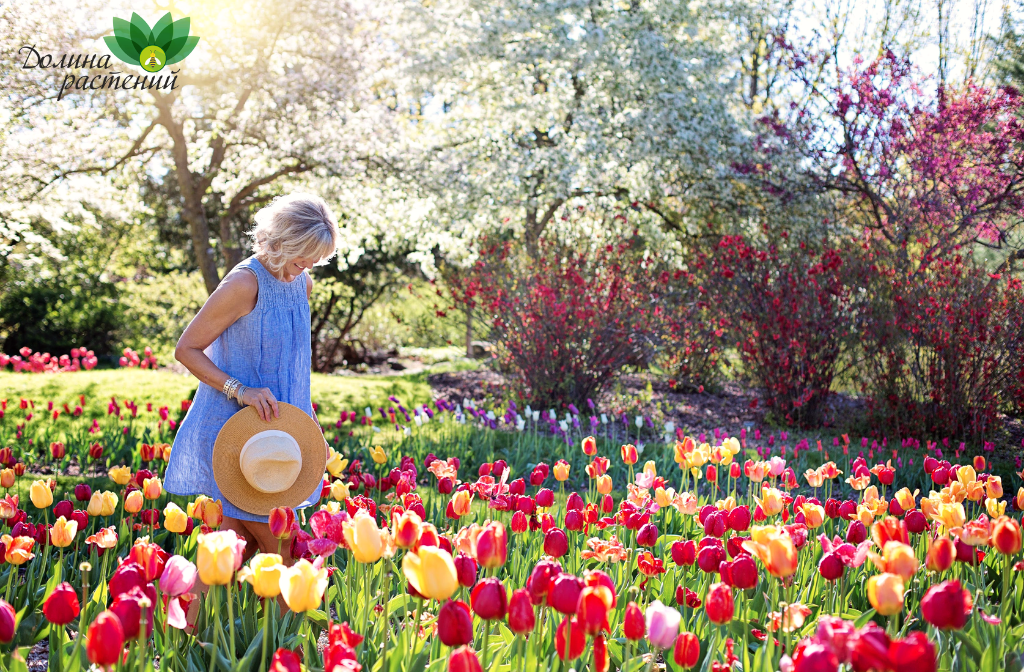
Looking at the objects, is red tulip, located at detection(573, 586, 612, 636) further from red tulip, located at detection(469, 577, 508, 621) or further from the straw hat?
the straw hat

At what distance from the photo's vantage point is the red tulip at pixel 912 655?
3.38 feet

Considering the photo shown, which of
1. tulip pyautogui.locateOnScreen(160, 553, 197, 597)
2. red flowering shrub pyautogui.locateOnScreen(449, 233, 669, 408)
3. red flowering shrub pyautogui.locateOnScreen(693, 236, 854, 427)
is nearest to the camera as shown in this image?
tulip pyautogui.locateOnScreen(160, 553, 197, 597)

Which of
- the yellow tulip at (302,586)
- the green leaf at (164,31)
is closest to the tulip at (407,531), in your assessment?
the yellow tulip at (302,586)

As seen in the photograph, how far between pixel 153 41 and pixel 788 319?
7025mm

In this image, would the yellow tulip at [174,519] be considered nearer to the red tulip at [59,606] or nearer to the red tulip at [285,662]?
the red tulip at [59,606]

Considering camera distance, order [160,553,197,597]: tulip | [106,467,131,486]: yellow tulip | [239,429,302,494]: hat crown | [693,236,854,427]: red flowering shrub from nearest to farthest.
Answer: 1. [160,553,197,597]: tulip
2. [239,429,302,494]: hat crown
3. [106,467,131,486]: yellow tulip
4. [693,236,854,427]: red flowering shrub

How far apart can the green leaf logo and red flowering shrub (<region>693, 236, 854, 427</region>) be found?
6.01 meters

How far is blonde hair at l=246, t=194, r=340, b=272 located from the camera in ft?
7.30

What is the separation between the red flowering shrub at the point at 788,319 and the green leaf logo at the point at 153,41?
6010mm

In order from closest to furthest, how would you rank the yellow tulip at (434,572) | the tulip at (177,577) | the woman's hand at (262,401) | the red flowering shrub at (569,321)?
the yellow tulip at (434,572)
the tulip at (177,577)
the woman's hand at (262,401)
the red flowering shrub at (569,321)

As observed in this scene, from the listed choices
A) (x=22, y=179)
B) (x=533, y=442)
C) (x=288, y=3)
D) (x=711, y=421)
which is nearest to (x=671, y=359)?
(x=711, y=421)

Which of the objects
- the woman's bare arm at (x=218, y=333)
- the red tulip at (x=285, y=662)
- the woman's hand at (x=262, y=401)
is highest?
the woman's bare arm at (x=218, y=333)

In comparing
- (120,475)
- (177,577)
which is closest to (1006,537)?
(177,577)

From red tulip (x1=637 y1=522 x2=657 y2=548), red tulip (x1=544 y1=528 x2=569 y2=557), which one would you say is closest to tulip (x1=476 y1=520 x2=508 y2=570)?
red tulip (x1=544 y1=528 x2=569 y2=557)
